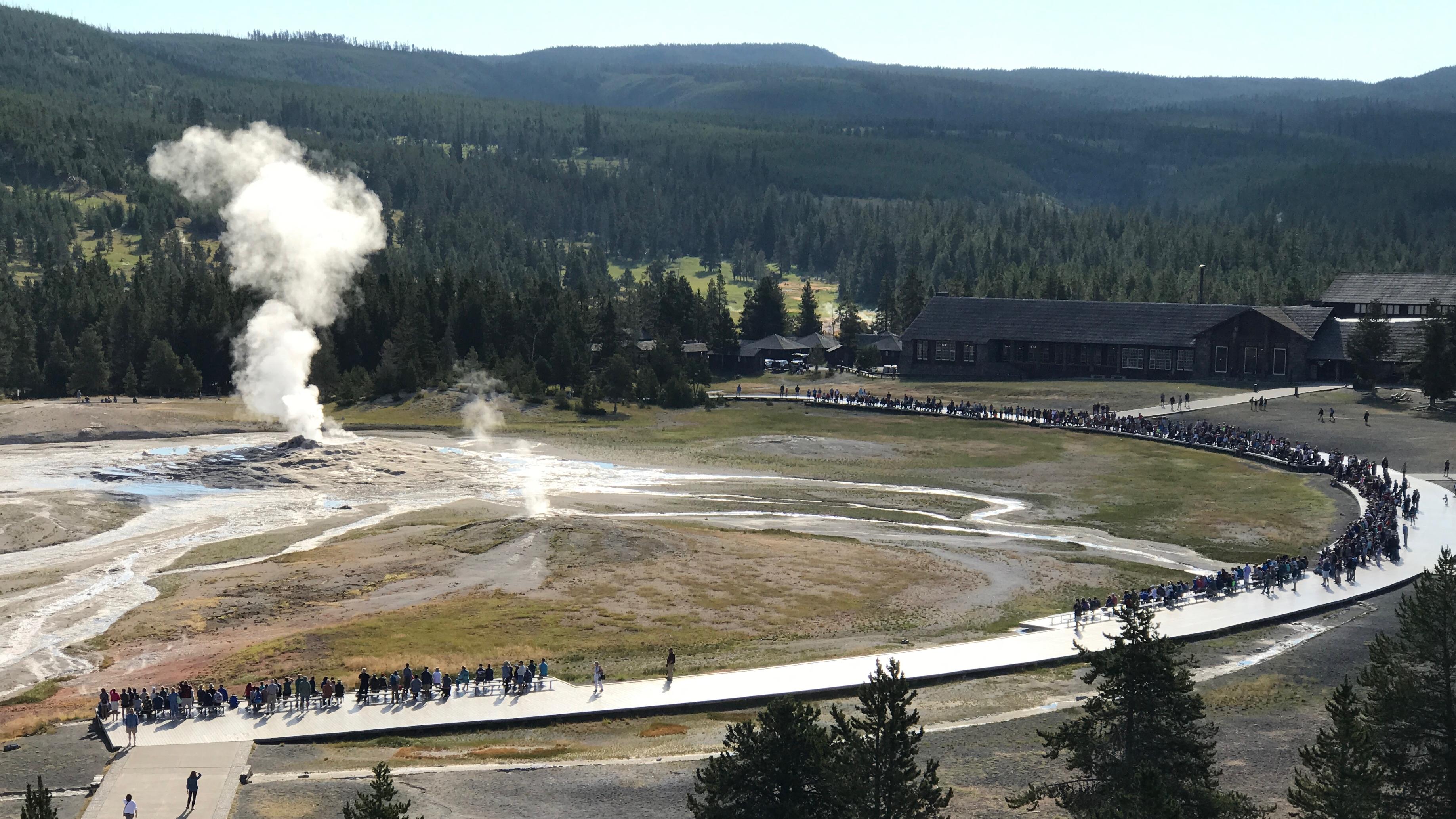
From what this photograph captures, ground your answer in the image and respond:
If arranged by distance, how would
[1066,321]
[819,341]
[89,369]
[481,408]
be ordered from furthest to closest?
[819,341]
[1066,321]
[89,369]
[481,408]

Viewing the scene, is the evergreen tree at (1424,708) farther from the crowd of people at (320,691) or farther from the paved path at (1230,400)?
the paved path at (1230,400)

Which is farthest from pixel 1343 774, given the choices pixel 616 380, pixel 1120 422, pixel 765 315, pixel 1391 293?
pixel 765 315

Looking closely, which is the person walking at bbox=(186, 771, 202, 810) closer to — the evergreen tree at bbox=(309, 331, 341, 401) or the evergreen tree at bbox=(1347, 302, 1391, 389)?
the evergreen tree at bbox=(309, 331, 341, 401)

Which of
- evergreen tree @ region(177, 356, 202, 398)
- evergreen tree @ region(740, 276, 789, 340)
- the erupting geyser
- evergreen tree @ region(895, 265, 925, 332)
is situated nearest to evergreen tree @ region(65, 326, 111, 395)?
evergreen tree @ region(177, 356, 202, 398)

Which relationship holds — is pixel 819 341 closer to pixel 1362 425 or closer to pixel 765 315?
pixel 765 315

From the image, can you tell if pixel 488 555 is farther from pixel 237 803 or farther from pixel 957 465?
pixel 957 465

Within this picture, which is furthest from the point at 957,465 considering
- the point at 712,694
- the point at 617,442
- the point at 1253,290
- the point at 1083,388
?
the point at 1253,290

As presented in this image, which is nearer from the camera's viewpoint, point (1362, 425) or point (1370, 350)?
point (1362, 425)
